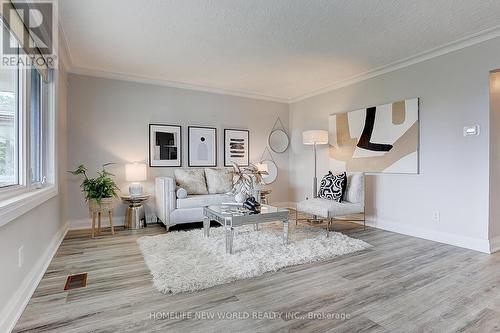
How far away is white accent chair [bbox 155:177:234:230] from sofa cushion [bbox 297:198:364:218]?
1182 millimetres

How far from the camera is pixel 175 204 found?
3.92 m

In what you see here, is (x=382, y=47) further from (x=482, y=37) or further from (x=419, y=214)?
(x=419, y=214)

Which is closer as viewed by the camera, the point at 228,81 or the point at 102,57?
the point at 102,57

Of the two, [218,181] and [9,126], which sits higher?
[9,126]

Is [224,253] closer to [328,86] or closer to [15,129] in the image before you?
[15,129]

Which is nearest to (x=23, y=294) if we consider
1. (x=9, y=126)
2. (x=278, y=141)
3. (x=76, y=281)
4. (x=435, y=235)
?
(x=76, y=281)

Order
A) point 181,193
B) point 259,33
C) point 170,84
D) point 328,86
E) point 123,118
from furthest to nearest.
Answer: point 328,86 → point 170,84 → point 123,118 → point 181,193 → point 259,33

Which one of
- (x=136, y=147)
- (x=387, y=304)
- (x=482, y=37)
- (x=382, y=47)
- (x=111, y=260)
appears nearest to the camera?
(x=387, y=304)

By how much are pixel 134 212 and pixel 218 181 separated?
1.39 m

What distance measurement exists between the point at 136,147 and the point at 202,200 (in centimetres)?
147

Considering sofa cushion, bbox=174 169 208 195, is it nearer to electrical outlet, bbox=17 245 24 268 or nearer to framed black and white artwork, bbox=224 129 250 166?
framed black and white artwork, bbox=224 129 250 166

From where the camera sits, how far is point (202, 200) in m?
4.07

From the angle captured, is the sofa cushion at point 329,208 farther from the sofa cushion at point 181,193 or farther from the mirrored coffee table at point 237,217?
the sofa cushion at point 181,193

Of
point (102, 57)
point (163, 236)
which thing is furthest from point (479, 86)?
point (102, 57)
